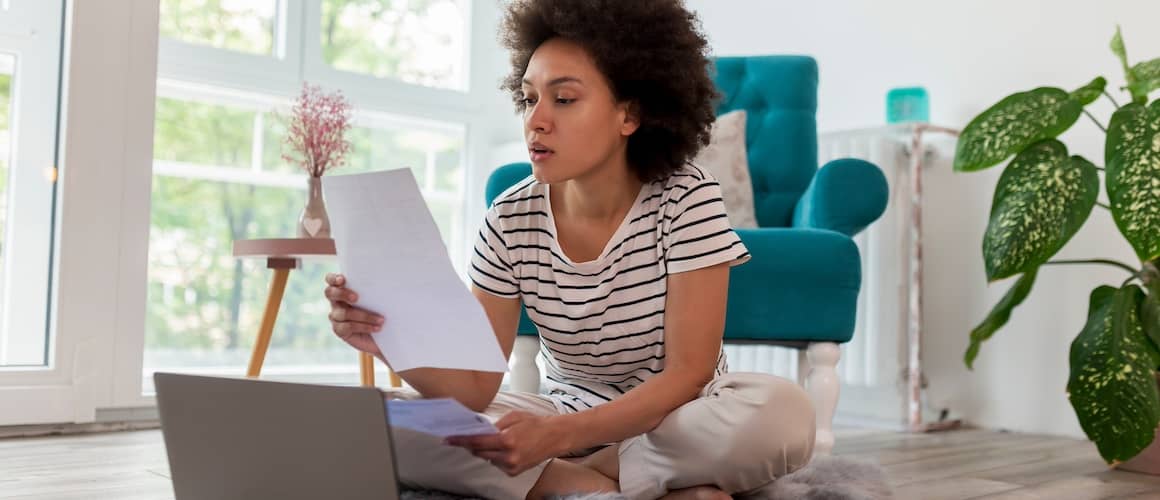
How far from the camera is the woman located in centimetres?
118

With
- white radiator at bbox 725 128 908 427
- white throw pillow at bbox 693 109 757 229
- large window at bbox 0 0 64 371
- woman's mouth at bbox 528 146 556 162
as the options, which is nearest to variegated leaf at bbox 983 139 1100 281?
white throw pillow at bbox 693 109 757 229

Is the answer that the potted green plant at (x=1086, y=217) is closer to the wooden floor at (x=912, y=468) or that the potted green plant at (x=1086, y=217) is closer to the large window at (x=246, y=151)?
the wooden floor at (x=912, y=468)

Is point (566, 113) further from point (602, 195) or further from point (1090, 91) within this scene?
point (1090, 91)

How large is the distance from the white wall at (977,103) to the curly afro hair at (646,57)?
1599mm

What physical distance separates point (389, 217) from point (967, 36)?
226cm

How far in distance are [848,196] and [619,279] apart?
36.9 inches

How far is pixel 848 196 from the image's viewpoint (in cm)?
207

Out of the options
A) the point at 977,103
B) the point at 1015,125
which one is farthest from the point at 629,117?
the point at 977,103

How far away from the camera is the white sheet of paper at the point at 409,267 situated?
3.04ft

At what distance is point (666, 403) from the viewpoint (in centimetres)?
118

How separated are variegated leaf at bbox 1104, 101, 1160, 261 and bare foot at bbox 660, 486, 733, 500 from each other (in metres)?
1.06

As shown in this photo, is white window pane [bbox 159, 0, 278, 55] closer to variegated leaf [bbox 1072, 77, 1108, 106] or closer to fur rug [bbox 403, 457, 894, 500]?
fur rug [bbox 403, 457, 894, 500]

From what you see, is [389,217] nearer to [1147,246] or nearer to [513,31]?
[513,31]

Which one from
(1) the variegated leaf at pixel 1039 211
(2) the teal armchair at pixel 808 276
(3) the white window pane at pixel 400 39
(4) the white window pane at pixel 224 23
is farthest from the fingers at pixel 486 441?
(3) the white window pane at pixel 400 39
